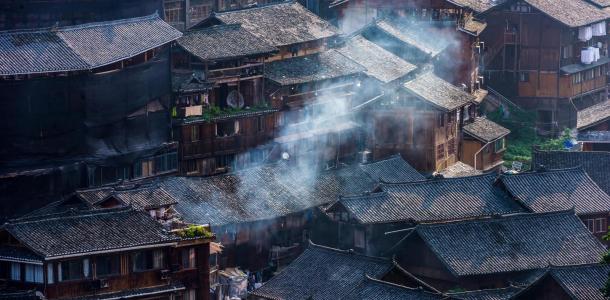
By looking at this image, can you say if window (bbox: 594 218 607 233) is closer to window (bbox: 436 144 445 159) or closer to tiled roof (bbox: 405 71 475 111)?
window (bbox: 436 144 445 159)

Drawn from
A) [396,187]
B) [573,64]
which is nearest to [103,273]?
[396,187]

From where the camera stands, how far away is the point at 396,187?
258 ft

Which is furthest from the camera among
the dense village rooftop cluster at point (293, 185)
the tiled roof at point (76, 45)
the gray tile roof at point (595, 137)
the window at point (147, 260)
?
the gray tile roof at point (595, 137)

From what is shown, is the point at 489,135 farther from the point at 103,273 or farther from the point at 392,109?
the point at 103,273

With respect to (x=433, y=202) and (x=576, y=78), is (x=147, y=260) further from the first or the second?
(x=576, y=78)

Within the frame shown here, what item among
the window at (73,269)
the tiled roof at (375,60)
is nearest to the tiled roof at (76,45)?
the window at (73,269)

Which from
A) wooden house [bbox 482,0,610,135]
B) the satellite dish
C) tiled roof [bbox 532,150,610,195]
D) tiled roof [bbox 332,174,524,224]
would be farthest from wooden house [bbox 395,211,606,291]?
wooden house [bbox 482,0,610,135]

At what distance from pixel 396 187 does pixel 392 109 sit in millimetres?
10591

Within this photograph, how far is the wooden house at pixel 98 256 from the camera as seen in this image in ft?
203

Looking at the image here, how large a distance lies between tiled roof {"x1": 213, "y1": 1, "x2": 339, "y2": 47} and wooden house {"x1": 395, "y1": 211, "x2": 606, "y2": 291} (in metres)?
19.3

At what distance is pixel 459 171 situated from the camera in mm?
89062

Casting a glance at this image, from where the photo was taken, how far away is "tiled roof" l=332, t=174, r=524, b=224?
76.2 metres

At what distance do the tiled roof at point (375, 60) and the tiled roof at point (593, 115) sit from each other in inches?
495

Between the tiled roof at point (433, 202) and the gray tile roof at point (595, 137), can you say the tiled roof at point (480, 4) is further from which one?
the tiled roof at point (433, 202)
